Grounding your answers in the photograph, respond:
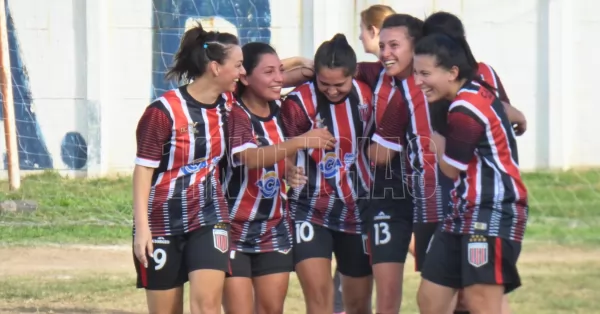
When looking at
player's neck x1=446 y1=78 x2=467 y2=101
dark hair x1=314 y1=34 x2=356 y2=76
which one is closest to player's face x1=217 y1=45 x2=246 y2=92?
dark hair x1=314 y1=34 x2=356 y2=76

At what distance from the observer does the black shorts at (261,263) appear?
222 inches

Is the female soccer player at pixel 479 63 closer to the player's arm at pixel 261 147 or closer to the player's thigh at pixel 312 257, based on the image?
the player's arm at pixel 261 147

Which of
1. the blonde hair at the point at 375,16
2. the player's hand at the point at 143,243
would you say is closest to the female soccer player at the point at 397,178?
the blonde hair at the point at 375,16

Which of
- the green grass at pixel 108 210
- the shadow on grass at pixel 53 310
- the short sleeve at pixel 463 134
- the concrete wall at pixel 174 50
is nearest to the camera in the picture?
the short sleeve at pixel 463 134

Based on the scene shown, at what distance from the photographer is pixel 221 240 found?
532cm

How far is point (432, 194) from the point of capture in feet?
18.3

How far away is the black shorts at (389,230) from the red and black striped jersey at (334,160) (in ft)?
0.40

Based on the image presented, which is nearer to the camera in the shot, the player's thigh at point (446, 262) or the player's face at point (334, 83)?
the player's thigh at point (446, 262)

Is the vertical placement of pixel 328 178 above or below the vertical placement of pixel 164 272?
above

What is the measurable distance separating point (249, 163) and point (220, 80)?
469mm

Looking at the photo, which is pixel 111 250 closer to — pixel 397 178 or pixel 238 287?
pixel 238 287

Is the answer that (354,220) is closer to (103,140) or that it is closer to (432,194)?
(432,194)

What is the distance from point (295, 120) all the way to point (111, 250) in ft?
14.4

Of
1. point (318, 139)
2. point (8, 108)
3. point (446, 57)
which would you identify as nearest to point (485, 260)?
point (446, 57)
